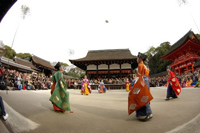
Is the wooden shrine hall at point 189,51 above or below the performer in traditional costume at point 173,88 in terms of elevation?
above

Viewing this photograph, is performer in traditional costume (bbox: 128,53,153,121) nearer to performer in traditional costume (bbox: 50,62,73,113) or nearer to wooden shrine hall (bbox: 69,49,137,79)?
performer in traditional costume (bbox: 50,62,73,113)

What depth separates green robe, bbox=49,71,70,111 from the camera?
3.43m

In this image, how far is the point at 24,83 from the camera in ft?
32.8

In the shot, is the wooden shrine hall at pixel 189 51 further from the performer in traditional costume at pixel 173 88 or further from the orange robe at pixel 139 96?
the orange robe at pixel 139 96

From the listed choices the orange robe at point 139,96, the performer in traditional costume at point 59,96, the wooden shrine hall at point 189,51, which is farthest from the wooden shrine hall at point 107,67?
the orange robe at point 139,96

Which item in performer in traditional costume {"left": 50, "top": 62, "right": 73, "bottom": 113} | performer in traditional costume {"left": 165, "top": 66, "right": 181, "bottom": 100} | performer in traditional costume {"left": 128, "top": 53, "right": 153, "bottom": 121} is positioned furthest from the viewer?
performer in traditional costume {"left": 165, "top": 66, "right": 181, "bottom": 100}

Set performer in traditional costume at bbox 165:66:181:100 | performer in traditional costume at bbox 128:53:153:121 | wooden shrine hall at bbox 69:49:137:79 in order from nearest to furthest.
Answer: performer in traditional costume at bbox 128:53:153:121
performer in traditional costume at bbox 165:66:181:100
wooden shrine hall at bbox 69:49:137:79

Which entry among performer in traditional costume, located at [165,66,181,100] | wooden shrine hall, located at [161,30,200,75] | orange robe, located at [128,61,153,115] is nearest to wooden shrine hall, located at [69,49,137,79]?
wooden shrine hall, located at [161,30,200,75]

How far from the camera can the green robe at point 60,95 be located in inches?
135

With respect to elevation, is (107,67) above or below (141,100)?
above

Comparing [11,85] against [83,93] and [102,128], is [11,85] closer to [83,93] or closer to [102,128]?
[83,93]

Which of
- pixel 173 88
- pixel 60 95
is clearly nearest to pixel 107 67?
pixel 173 88

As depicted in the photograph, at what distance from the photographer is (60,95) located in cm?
359

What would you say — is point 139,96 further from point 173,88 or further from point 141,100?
point 173,88
